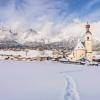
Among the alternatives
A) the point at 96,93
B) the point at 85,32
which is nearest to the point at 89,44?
the point at 85,32

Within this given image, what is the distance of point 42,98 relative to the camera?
1947 cm

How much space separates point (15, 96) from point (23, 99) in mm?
1630

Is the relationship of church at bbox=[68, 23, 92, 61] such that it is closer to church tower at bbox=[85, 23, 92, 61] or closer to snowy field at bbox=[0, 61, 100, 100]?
church tower at bbox=[85, 23, 92, 61]

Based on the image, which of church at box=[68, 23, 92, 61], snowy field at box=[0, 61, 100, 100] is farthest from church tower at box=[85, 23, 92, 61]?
snowy field at box=[0, 61, 100, 100]

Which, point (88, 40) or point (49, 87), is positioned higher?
point (88, 40)

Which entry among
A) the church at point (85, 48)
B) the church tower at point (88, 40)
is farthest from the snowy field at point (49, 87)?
the church tower at point (88, 40)

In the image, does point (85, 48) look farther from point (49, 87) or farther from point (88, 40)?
point (49, 87)

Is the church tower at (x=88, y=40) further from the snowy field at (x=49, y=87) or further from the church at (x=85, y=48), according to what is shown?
the snowy field at (x=49, y=87)

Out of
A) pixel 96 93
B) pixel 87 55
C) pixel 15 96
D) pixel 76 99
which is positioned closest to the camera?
pixel 76 99

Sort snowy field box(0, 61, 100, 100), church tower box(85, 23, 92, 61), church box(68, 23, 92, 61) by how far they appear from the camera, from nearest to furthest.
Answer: snowy field box(0, 61, 100, 100) < church box(68, 23, 92, 61) < church tower box(85, 23, 92, 61)

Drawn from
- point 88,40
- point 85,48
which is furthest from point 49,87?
point 85,48

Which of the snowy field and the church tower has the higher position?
the church tower

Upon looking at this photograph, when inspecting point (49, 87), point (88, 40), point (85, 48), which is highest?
point (88, 40)

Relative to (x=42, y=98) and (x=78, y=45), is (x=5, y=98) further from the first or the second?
(x=78, y=45)
